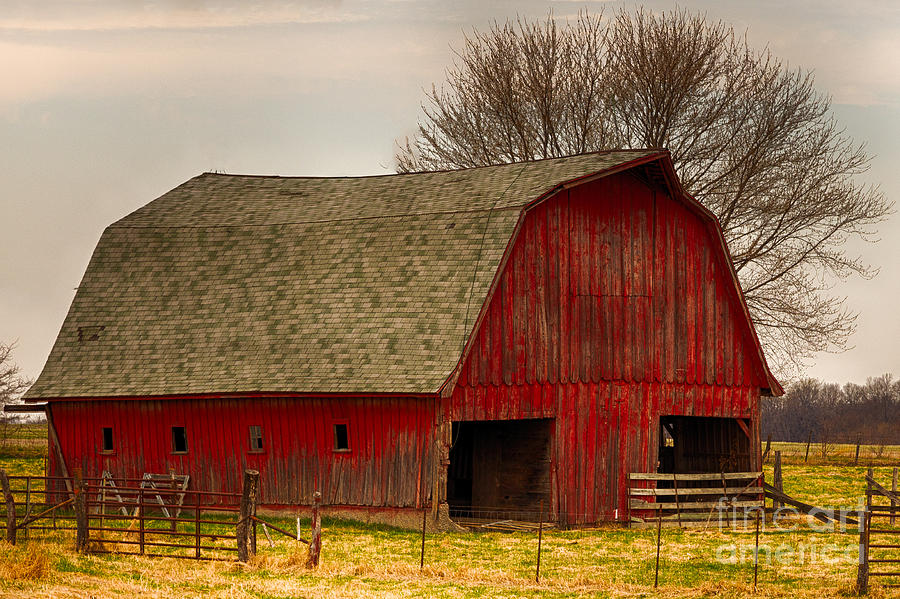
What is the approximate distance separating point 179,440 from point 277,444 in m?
3.06

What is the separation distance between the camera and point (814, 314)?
42.1 metres

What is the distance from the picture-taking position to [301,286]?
30422 mm

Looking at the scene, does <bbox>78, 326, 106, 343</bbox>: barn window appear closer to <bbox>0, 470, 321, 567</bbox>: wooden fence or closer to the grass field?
<bbox>0, 470, 321, 567</bbox>: wooden fence

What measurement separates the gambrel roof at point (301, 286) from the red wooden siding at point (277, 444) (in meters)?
0.65

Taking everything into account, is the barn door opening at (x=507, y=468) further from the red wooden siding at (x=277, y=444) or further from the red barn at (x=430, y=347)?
the red wooden siding at (x=277, y=444)

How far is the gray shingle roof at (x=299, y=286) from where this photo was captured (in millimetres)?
27625

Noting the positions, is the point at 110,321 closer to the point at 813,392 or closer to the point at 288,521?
the point at 288,521

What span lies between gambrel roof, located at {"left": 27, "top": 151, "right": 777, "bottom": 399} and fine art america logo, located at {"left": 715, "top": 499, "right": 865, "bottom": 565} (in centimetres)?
707

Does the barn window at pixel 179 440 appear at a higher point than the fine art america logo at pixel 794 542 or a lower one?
higher

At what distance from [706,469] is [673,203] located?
737 centimetres

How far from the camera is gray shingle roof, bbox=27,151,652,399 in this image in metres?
27.6

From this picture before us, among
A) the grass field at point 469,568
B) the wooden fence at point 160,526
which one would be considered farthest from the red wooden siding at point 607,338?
the wooden fence at point 160,526

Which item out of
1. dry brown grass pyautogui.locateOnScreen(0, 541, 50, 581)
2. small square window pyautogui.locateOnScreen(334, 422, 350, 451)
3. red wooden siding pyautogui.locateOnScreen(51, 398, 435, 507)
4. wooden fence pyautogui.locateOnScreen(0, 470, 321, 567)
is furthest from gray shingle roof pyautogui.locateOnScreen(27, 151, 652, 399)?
dry brown grass pyautogui.locateOnScreen(0, 541, 50, 581)

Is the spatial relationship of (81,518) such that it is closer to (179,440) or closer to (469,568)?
(469,568)
